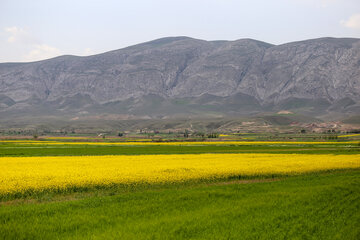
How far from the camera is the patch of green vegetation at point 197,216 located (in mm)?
15039

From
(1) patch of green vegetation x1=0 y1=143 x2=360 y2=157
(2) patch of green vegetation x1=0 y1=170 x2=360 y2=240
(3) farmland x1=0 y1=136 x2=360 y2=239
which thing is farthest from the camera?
(1) patch of green vegetation x1=0 y1=143 x2=360 y2=157

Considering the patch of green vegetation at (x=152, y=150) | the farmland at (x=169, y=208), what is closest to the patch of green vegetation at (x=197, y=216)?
the farmland at (x=169, y=208)

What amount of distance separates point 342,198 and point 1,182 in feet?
70.3

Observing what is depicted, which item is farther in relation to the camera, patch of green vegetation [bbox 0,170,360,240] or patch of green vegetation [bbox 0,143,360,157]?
patch of green vegetation [bbox 0,143,360,157]

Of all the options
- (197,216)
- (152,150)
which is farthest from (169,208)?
(152,150)

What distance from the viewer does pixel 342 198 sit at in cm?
2141

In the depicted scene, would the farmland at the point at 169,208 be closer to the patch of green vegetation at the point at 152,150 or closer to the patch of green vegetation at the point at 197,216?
the patch of green vegetation at the point at 197,216

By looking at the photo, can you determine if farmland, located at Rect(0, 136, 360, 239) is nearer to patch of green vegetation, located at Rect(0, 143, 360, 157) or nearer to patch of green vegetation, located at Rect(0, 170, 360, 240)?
patch of green vegetation, located at Rect(0, 170, 360, 240)

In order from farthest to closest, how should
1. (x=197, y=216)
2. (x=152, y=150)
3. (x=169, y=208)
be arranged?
1. (x=152, y=150)
2. (x=169, y=208)
3. (x=197, y=216)

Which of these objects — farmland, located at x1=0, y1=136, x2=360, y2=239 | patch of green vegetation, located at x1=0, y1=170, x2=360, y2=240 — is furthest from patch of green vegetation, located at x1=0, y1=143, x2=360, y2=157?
patch of green vegetation, located at x1=0, y1=170, x2=360, y2=240

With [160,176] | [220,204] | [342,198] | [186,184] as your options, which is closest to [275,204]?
[220,204]

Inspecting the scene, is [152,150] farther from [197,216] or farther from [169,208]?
[197,216]

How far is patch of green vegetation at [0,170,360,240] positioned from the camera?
15.0 m

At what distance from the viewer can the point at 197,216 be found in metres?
17.3
